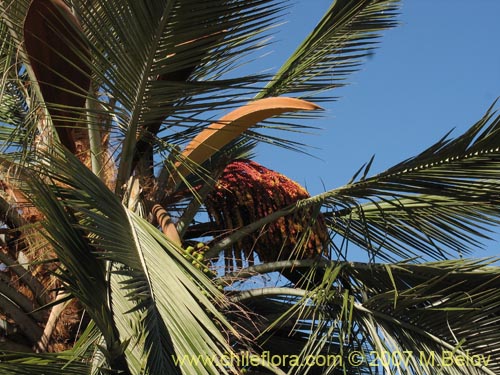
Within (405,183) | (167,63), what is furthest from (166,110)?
(405,183)

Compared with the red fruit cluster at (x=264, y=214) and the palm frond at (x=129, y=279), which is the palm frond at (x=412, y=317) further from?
the palm frond at (x=129, y=279)

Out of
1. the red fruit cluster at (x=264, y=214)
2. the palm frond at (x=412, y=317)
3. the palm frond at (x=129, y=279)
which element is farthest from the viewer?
the red fruit cluster at (x=264, y=214)

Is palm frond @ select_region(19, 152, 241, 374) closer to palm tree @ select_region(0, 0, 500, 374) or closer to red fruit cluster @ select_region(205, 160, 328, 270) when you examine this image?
palm tree @ select_region(0, 0, 500, 374)

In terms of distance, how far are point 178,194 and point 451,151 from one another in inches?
65.3

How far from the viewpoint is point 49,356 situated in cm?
393

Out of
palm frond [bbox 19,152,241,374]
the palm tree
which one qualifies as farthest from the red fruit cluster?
palm frond [bbox 19,152,241,374]

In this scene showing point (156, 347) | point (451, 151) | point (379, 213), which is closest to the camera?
point (156, 347)

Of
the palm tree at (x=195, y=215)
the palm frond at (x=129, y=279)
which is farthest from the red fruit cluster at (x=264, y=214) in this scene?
the palm frond at (x=129, y=279)

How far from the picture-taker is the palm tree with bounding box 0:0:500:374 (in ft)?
12.0

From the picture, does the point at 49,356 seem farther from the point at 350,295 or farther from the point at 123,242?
the point at 350,295

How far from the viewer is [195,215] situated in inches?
203

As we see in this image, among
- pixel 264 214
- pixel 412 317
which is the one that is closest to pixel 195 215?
pixel 264 214

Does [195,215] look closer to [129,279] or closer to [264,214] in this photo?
[264,214]

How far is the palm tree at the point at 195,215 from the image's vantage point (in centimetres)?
366
